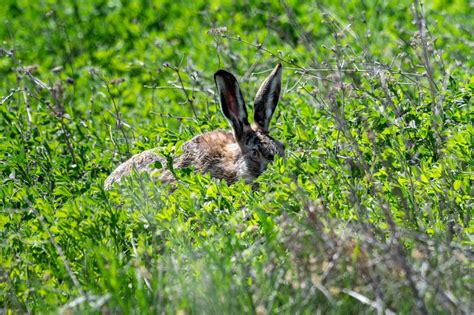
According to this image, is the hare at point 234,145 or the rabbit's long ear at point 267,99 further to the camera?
the rabbit's long ear at point 267,99

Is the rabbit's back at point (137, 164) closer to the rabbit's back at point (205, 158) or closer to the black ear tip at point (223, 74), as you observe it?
the rabbit's back at point (205, 158)

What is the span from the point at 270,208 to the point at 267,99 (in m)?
2.29

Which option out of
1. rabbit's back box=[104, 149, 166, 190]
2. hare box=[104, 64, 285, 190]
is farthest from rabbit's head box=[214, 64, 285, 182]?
rabbit's back box=[104, 149, 166, 190]

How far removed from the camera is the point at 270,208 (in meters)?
5.23

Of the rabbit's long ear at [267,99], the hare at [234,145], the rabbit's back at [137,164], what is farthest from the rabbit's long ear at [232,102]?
the rabbit's back at [137,164]

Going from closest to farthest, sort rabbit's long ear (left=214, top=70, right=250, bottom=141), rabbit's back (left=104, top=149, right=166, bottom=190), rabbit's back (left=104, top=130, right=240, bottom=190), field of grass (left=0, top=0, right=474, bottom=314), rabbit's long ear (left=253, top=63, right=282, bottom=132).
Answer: field of grass (left=0, top=0, right=474, bottom=314) → rabbit's back (left=104, top=149, right=166, bottom=190) → rabbit's back (left=104, top=130, right=240, bottom=190) → rabbit's long ear (left=214, top=70, right=250, bottom=141) → rabbit's long ear (left=253, top=63, right=282, bottom=132)

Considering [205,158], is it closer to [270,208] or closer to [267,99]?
[267,99]

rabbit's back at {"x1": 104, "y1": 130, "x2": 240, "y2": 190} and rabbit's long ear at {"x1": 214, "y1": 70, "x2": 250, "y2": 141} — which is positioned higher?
rabbit's long ear at {"x1": 214, "y1": 70, "x2": 250, "y2": 141}

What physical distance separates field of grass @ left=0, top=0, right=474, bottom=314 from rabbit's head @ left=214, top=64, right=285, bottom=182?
21 centimetres

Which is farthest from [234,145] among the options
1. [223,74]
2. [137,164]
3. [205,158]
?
[137,164]

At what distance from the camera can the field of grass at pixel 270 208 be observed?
13.5 feet

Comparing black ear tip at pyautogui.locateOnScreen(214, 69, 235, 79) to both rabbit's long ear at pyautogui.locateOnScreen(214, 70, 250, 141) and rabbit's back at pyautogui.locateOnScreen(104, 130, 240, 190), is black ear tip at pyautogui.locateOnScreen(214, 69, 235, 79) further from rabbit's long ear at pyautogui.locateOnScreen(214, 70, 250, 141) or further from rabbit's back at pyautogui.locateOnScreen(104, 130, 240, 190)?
rabbit's back at pyautogui.locateOnScreen(104, 130, 240, 190)

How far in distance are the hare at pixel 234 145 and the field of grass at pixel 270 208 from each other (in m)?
0.16

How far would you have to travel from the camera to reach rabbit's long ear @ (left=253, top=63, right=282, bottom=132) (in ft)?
24.1
